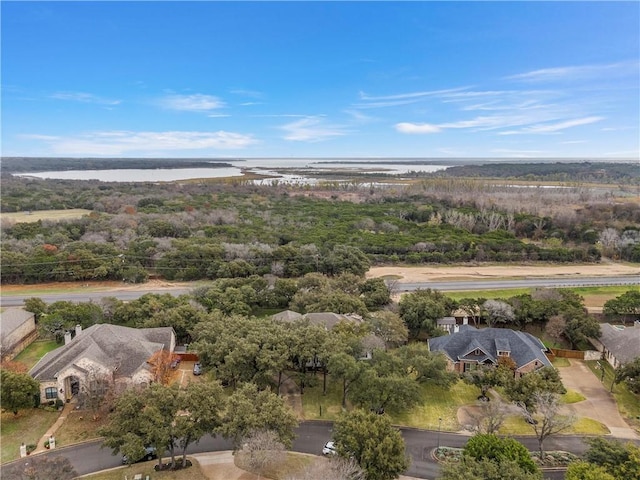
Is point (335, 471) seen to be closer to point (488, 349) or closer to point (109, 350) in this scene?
point (488, 349)

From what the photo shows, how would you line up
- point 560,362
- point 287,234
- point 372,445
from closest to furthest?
1. point 372,445
2. point 560,362
3. point 287,234

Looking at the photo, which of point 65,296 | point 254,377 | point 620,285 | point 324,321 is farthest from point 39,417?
point 620,285

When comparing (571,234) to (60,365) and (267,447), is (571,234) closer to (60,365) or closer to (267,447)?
(267,447)

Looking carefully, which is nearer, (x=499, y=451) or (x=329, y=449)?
(x=499, y=451)

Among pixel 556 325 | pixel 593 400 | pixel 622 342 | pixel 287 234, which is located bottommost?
pixel 593 400

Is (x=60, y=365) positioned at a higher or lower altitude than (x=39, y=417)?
higher

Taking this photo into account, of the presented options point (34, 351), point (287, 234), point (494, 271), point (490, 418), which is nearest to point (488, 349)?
point (490, 418)

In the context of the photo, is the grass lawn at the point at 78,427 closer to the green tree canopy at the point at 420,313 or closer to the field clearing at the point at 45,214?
the green tree canopy at the point at 420,313

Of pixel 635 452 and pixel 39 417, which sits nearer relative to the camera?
pixel 635 452
